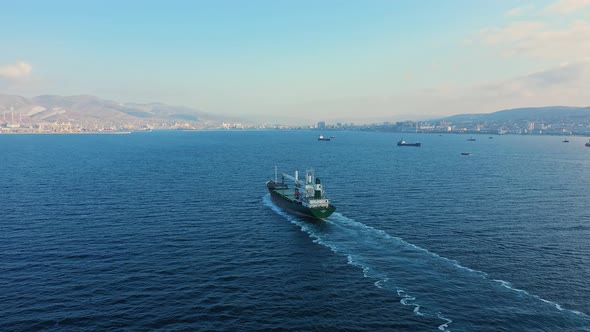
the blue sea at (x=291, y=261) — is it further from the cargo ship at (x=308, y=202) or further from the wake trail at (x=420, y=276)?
the cargo ship at (x=308, y=202)

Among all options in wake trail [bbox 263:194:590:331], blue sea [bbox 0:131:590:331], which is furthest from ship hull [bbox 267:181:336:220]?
wake trail [bbox 263:194:590:331]

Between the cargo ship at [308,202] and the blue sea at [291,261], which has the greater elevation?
the cargo ship at [308,202]

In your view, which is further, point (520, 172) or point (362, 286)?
point (520, 172)

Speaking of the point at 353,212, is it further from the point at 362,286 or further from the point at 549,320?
the point at 549,320

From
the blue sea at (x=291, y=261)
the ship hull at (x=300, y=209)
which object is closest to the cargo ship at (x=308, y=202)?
the ship hull at (x=300, y=209)

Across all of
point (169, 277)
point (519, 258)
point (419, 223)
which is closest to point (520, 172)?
point (419, 223)

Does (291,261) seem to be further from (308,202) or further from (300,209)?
(300,209)
